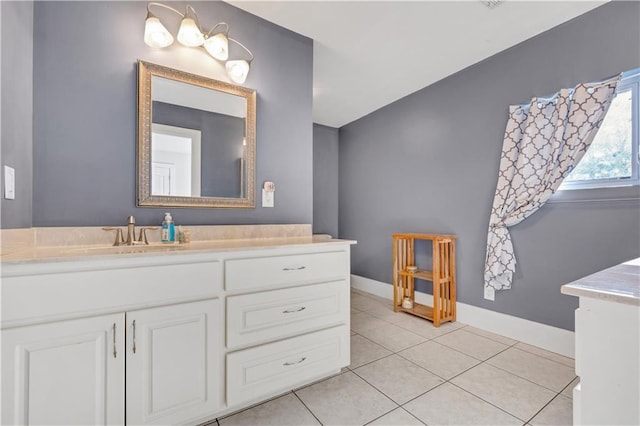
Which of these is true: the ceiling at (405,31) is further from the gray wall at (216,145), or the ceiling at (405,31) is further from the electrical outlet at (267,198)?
the electrical outlet at (267,198)

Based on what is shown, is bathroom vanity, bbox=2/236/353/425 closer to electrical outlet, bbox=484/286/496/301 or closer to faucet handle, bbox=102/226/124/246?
faucet handle, bbox=102/226/124/246

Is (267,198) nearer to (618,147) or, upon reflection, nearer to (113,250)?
(113,250)

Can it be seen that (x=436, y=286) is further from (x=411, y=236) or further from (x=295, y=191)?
(x=295, y=191)

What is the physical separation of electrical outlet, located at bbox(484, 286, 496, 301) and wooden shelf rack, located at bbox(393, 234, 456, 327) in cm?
30

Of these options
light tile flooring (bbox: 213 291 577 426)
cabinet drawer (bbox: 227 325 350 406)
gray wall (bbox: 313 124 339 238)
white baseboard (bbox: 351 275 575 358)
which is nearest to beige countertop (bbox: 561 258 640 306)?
light tile flooring (bbox: 213 291 577 426)

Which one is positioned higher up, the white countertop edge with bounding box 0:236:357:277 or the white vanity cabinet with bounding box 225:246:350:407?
the white countertop edge with bounding box 0:236:357:277

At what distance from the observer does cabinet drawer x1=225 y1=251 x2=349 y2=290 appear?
1.39 meters

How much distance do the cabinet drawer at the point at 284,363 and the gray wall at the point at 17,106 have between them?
3.91 feet

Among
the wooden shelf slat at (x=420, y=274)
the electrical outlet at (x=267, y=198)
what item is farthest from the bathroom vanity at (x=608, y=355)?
the wooden shelf slat at (x=420, y=274)

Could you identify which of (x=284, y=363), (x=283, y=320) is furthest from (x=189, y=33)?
(x=284, y=363)

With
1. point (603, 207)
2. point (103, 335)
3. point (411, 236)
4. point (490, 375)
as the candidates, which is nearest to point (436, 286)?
point (411, 236)

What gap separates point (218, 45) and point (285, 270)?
1.52m

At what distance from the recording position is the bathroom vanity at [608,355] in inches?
22.8

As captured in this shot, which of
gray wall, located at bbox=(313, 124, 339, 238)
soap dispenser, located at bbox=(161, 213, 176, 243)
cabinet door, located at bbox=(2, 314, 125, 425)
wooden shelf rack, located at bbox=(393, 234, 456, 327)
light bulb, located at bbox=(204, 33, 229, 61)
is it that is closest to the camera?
cabinet door, located at bbox=(2, 314, 125, 425)
